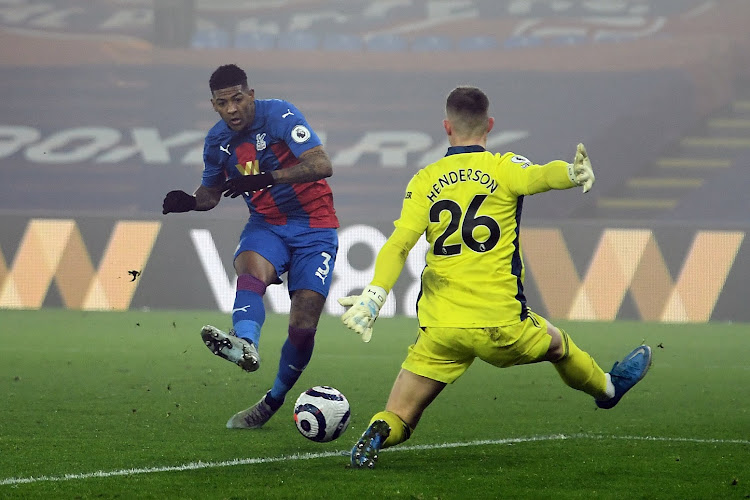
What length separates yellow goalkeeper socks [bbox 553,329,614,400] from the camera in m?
5.14

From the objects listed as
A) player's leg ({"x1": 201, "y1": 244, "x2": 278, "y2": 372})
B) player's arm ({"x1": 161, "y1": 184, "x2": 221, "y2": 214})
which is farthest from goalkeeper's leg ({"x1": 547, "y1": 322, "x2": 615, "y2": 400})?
player's arm ({"x1": 161, "y1": 184, "x2": 221, "y2": 214})

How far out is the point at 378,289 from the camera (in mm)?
4660

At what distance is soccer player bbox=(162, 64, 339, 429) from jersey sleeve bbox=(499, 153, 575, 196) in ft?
5.47

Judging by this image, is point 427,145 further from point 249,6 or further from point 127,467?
point 127,467

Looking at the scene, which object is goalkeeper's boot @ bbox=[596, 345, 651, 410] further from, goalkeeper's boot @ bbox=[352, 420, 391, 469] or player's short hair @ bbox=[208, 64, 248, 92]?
player's short hair @ bbox=[208, 64, 248, 92]

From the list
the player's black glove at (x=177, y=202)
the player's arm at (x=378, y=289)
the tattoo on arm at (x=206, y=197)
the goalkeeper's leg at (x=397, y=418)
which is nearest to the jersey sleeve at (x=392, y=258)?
the player's arm at (x=378, y=289)

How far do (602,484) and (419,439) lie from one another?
1476mm

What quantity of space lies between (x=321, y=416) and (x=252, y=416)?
112 cm

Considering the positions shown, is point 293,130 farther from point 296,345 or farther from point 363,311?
point 363,311

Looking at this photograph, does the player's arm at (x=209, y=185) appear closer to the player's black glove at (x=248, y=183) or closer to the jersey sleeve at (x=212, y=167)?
the jersey sleeve at (x=212, y=167)

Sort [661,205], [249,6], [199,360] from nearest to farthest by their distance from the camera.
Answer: [199,360] → [661,205] → [249,6]

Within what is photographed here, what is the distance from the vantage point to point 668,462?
509 cm

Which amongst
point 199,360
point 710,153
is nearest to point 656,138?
point 710,153

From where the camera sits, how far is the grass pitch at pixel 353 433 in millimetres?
4473
